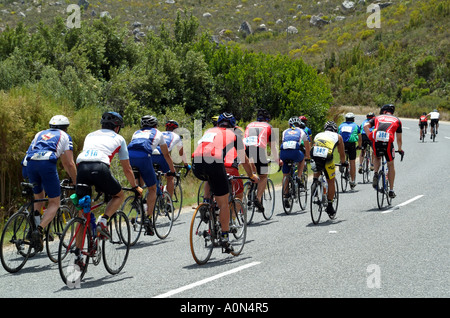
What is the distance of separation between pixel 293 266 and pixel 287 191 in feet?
16.1

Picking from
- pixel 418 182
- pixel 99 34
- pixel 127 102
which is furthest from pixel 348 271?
pixel 99 34

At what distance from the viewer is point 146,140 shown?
1048cm

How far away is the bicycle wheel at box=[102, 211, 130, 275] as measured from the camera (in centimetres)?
784

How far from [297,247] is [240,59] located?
68.1ft

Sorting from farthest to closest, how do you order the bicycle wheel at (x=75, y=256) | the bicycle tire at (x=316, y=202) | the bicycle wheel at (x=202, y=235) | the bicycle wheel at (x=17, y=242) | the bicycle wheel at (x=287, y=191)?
the bicycle wheel at (x=287, y=191)
the bicycle tire at (x=316, y=202)
the bicycle wheel at (x=202, y=235)
the bicycle wheel at (x=17, y=242)
the bicycle wheel at (x=75, y=256)

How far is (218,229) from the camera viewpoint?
845 centimetres

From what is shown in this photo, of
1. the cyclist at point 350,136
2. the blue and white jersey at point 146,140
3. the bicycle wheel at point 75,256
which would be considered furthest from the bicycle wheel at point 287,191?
the bicycle wheel at point 75,256

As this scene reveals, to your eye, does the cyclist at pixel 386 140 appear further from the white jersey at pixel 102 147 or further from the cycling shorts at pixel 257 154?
the white jersey at pixel 102 147

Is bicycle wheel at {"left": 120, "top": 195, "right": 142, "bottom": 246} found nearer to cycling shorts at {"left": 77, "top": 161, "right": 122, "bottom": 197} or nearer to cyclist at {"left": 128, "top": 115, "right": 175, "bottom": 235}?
cyclist at {"left": 128, "top": 115, "right": 175, "bottom": 235}

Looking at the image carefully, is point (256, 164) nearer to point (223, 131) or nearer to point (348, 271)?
point (223, 131)

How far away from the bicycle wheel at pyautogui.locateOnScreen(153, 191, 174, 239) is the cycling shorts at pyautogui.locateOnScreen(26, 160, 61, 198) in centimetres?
230

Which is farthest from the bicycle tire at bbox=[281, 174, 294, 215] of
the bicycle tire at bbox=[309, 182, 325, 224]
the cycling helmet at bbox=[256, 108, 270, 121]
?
the cycling helmet at bbox=[256, 108, 270, 121]

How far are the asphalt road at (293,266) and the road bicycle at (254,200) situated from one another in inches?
8.0

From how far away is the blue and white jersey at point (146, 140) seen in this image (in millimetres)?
10430
